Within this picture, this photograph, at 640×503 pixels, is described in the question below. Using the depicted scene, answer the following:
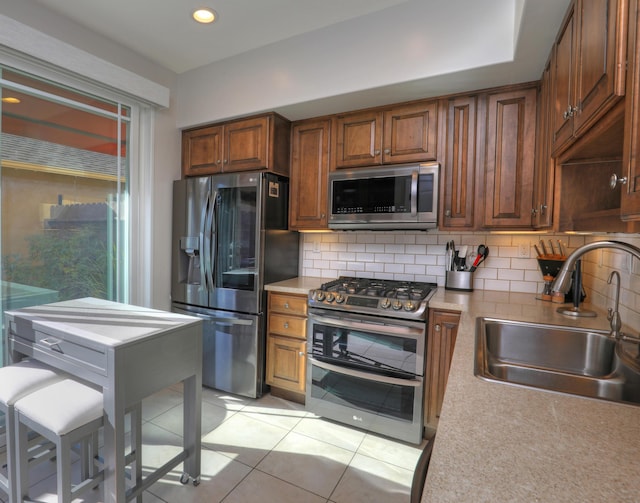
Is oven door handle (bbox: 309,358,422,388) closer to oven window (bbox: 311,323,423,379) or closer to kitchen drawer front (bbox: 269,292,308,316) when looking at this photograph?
oven window (bbox: 311,323,423,379)

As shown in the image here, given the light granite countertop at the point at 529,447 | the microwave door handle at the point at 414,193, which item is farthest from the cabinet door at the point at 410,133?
the light granite countertop at the point at 529,447

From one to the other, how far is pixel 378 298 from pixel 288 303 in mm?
764

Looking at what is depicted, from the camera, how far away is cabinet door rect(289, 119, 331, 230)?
107 inches

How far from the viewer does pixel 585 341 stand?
1.38 m

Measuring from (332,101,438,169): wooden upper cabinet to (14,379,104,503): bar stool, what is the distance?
7.01 ft

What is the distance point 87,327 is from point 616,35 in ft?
7.09

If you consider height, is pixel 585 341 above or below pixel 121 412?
above

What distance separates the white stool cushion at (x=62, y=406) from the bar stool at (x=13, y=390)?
6 cm

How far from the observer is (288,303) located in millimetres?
2615

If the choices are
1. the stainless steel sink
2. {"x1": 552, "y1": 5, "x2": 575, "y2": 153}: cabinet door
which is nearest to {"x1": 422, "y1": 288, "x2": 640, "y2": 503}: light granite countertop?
the stainless steel sink

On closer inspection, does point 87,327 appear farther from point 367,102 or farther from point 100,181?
point 367,102

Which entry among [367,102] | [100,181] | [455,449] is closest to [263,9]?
[367,102]

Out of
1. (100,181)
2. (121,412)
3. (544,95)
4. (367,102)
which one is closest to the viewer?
(121,412)

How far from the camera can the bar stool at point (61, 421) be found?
1298 millimetres
